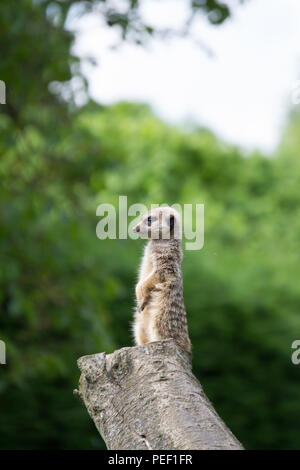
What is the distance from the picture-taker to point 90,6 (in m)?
6.82

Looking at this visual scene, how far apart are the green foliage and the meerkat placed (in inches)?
135

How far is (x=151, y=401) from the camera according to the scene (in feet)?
9.38

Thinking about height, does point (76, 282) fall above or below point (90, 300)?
above

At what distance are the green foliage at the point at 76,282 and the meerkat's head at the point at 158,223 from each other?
135 inches

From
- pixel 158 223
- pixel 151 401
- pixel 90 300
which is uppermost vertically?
pixel 158 223

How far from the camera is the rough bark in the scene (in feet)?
8.79

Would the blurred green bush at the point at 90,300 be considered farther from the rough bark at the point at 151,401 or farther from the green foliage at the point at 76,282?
the rough bark at the point at 151,401

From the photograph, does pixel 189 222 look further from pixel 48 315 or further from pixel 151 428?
pixel 48 315

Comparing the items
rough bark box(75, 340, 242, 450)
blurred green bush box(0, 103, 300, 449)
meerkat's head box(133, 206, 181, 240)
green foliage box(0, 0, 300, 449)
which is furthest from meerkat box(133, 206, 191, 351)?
blurred green bush box(0, 103, 300, 449)

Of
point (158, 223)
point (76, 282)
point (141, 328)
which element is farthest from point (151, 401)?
point (76, 282)

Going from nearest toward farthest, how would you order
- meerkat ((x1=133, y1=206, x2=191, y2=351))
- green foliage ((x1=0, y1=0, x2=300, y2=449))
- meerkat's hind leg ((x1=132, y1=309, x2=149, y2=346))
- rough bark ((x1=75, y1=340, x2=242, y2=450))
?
rough bark ((x1=75, y1=340, x2=242, y2=450))
meerkat ((x1=133, y1=206, x2=191, y2=351))
meerkat's hind leg ((x1=132, y1=309, x2=149, y2=346))
green foliage ((x1=0, y1=0, x2=300, y2=449))

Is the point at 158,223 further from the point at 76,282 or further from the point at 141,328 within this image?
the point at 76,282

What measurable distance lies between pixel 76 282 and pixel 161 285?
4689 mm

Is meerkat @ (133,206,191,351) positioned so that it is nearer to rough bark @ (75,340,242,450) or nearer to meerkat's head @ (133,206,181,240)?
meerkat's head @ (133,206,181,240)
